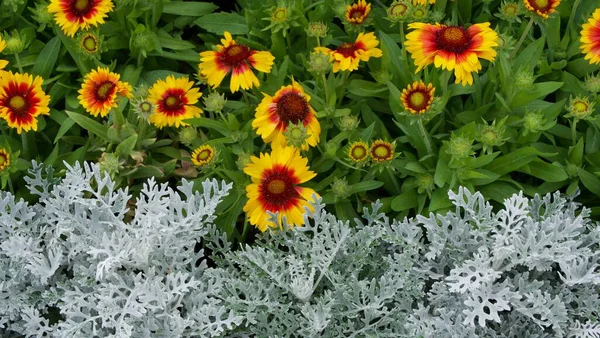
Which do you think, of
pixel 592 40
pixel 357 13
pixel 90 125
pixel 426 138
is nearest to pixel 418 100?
pixel 426 138

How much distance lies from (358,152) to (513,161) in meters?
0.38

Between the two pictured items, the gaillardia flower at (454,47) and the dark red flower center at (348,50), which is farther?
the dark red flower center at (348,50)

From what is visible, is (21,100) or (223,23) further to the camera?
(223,23)

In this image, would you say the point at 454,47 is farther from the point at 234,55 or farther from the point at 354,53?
the point at 234,55

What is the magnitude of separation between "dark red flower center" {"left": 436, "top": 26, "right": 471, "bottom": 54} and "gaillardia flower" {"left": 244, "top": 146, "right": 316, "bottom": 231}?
0.40m

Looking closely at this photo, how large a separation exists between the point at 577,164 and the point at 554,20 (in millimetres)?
406

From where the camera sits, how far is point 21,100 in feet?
6.00

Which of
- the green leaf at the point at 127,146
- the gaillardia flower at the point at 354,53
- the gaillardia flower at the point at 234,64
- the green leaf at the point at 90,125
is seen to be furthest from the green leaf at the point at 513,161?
the green leaf at the point at 90,125

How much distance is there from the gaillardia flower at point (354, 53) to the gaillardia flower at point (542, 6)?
0.37 meters

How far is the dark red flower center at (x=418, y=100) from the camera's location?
165 centimetres

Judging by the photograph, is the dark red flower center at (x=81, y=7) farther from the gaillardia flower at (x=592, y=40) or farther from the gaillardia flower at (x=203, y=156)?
the gaillardia flower at (x=592, y=40)

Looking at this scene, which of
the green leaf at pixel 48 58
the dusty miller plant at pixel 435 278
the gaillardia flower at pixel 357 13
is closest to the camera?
the dusty miller plant at pixel 435 278

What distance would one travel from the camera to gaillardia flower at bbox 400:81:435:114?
1.65 meters

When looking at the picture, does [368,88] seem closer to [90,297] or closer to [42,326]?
[90,297]
